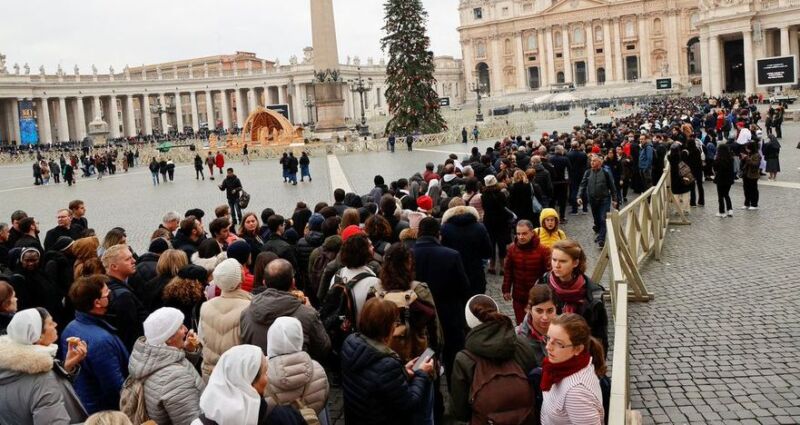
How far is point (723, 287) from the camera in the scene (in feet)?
31.6

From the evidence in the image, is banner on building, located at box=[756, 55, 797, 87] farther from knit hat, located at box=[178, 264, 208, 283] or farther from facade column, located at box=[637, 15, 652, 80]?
facade column, located at box=[637, 15, 652, 80]

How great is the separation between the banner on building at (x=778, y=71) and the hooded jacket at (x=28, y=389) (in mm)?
45305

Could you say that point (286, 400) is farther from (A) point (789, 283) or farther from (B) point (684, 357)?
(A) point (789, 283)

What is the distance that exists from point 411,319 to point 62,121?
81532 millimetres

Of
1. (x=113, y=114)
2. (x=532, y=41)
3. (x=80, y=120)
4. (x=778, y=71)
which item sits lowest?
(x=778, y=71)

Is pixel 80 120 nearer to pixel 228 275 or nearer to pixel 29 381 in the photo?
pixel 228 275

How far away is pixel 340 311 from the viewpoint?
590 centimetres

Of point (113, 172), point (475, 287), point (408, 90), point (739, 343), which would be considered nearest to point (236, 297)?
point (475, 287)

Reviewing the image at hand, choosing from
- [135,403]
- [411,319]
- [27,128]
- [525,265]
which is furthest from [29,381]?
[27,128]

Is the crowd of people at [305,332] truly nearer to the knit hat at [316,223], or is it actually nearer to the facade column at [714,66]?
the knit hat at [316,223]

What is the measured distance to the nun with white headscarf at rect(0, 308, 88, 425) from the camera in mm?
4227

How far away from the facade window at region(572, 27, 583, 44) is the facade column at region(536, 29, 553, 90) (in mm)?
3446

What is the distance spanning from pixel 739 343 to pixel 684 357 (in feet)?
2.37

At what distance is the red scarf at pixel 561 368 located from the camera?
156 inches
